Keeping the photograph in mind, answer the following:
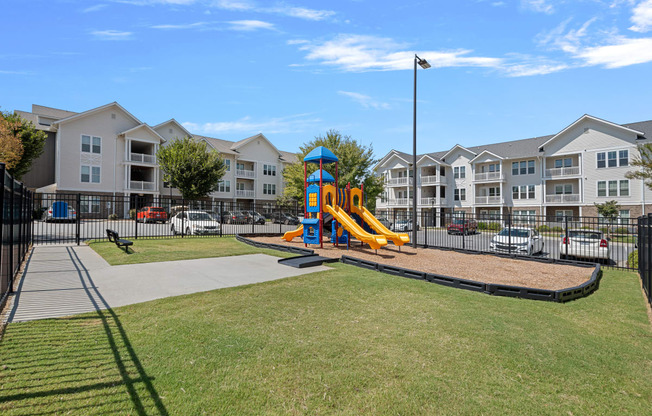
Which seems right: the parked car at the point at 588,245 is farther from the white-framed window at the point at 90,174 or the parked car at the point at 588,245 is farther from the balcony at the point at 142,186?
the white-framed window at the point at 90,174

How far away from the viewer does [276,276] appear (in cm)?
830

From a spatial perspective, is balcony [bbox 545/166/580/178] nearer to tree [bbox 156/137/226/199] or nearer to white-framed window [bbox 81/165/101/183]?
tree [bbox 156/137/226/199]

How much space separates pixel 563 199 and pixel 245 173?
4024cm

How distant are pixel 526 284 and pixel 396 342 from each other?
5.90 metres

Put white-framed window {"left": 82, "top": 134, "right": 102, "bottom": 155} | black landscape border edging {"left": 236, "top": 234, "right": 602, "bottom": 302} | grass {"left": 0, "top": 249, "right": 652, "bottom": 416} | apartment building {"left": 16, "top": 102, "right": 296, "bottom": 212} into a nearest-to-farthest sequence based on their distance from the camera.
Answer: grass {"left": 0, "top": 249, "right": 652, "bottom": 416} < black landscape border edging {"left": 236, "top": 234, "right": 602, "bottom": 302} < apartment building {"left": 16, "top": 102, "right": 296, "bottom": 212} < white-framed window {"left": 82, "top": 134, "right": 102, "bottom": 155}

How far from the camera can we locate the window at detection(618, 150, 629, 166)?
32.2m

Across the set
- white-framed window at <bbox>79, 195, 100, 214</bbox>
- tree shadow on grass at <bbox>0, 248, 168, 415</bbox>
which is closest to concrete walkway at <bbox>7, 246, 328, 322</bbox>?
tree shadow on grass at <bbox>0, 248, 168, 415</bbox>

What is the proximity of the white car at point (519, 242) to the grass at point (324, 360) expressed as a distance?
8.72 metres

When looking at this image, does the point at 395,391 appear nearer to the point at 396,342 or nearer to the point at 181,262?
the point at 396,342

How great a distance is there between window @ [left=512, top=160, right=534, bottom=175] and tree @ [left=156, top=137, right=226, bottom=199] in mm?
35512

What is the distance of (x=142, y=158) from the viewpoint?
37250 millimetres

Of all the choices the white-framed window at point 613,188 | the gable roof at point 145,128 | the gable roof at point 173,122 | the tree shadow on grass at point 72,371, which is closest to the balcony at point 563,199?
the white-framed window at point 613,188

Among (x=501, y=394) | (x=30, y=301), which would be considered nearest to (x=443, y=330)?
(x=501, y=394)

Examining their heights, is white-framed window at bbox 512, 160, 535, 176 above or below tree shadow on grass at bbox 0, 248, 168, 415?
above
